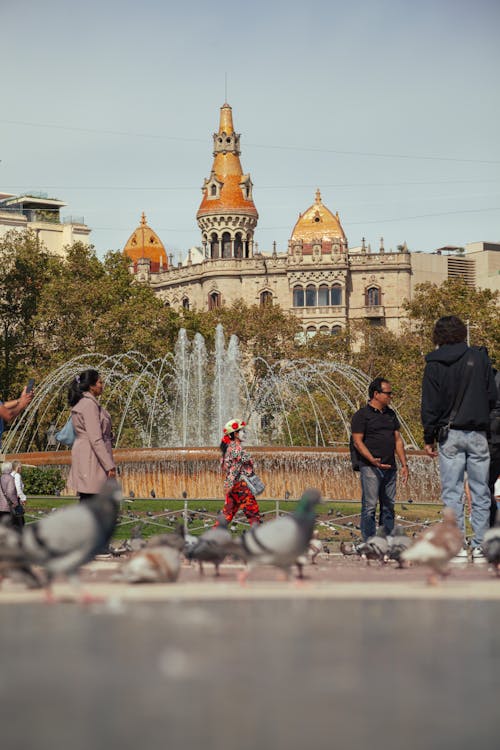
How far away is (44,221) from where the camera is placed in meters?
92.2

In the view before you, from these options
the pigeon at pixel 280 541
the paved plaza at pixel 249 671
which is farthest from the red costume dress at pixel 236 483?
the paved plaza at pixel 249 671

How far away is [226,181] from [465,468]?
342ft

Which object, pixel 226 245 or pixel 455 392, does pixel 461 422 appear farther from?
pixel 226 245

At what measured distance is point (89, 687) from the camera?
12.3ft

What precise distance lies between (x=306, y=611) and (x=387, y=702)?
4.74ft

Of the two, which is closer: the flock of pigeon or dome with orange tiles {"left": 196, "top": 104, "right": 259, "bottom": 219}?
the flock of pigeon

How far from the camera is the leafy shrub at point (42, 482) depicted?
25.1 m

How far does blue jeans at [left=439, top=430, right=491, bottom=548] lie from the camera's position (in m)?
9.48

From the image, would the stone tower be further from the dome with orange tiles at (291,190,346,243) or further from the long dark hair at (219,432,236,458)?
the long dark hair at (219,432,236,458)

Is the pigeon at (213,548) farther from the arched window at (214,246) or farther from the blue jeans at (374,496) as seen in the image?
the arched window at (214,246)

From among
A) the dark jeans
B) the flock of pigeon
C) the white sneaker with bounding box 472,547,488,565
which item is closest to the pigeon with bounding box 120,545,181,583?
the flock of pigeon

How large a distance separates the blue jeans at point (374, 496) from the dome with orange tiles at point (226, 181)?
100241 millimetres

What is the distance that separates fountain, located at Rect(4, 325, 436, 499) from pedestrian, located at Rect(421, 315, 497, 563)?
1471 centimetres

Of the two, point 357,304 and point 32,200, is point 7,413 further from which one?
point 357,304
